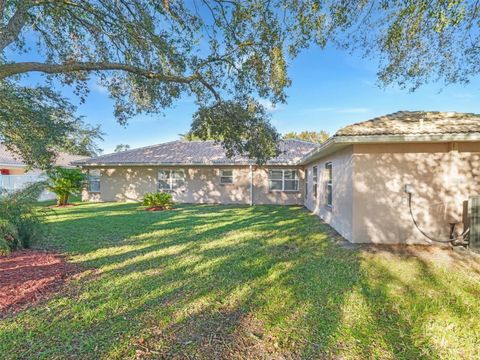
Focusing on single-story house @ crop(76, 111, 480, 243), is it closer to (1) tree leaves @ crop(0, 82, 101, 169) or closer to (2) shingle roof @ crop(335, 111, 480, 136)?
(2) shingle roof @ crop(335, 111, 480, 136)

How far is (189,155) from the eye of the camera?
54.4ft

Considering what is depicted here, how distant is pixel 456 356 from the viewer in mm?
2473

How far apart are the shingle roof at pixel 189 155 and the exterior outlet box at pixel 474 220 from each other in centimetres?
902

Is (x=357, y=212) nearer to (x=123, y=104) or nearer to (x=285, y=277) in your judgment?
(x=285, y=277)

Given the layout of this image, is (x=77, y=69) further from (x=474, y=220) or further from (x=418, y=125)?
(x=474, y=220)

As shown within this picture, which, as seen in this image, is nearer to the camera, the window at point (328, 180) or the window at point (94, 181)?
the window at point (328, 180)

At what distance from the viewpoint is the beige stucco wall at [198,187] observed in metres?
15.3

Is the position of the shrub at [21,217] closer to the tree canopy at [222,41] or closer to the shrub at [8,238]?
the shrub at [8,238]

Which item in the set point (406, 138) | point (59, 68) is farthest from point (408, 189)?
point (59, 68)

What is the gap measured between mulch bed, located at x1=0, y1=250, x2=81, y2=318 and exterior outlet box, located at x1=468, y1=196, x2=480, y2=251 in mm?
8343

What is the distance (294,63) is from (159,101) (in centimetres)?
408

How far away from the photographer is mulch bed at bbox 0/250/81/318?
355 centimetres

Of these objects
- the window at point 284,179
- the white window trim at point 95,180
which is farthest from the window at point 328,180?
the white window trim at point 95,180

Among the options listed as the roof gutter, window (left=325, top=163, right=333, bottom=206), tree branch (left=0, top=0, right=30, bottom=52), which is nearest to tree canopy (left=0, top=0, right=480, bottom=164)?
tree branch (left=0, top=0, right=30, bottom=52)
